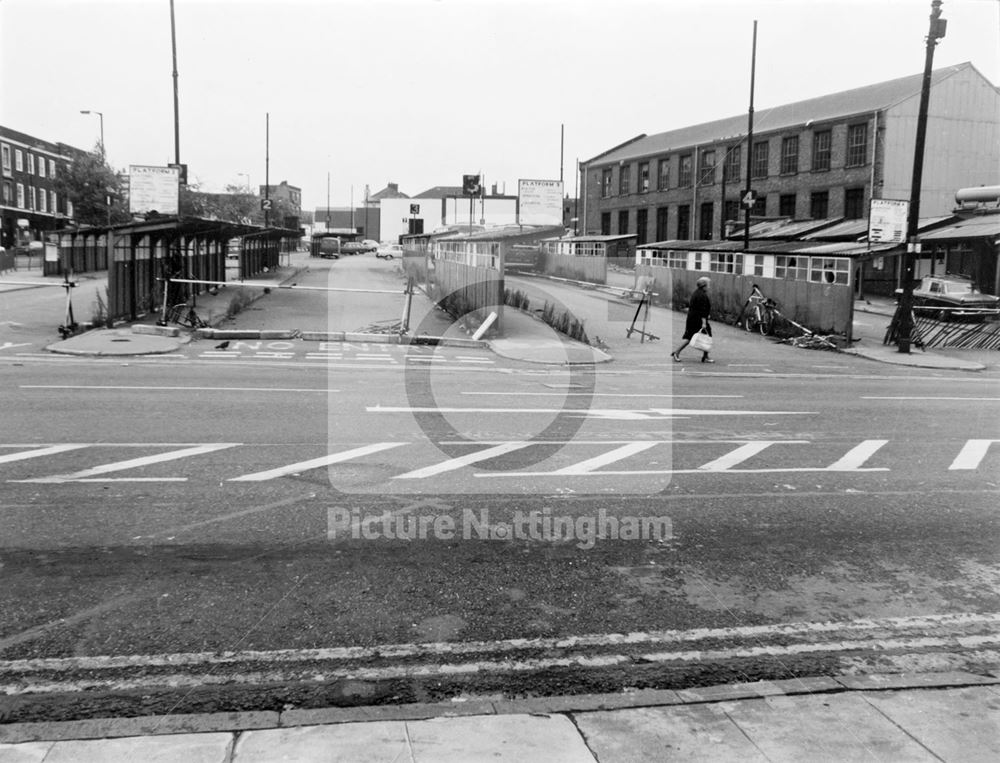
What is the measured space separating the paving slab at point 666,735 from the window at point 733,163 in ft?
200

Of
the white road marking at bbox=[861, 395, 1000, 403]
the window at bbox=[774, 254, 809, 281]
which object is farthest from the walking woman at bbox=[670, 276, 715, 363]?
the window at bbox=[774, 254, 809, 281]

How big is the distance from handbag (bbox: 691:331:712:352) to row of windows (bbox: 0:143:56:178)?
71.2 metres

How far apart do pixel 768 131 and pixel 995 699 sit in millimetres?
59735

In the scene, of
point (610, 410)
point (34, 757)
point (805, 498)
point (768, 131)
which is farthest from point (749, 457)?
point (768, 131)

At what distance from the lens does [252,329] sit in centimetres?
2458

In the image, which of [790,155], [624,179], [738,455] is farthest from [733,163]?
[738,455]

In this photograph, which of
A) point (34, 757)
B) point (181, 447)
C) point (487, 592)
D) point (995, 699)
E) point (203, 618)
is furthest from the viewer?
point (181, 447)

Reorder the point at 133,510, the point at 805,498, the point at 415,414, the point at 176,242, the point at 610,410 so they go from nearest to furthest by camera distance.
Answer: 1. the point at 133,510
2. the point at 805,498
3. the point at 415,414
4. the point at 610,410
5. the point at 176,242

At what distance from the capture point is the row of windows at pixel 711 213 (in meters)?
52.0

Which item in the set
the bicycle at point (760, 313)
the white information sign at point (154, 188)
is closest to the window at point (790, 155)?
the bicycle at point (760, 313)

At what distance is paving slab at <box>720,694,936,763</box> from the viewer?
161 inches

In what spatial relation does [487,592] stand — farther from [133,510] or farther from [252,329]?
[252,329]

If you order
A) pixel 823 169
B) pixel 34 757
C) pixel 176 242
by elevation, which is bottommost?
pixel 34 757

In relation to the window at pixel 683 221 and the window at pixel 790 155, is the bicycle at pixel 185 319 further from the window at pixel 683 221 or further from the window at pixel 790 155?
the window at pixel 683 221
